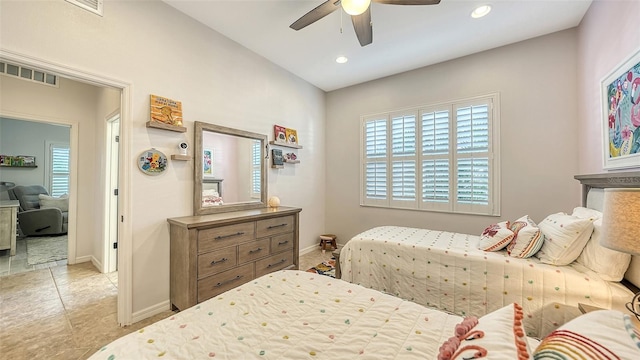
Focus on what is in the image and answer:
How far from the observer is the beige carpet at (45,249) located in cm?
366

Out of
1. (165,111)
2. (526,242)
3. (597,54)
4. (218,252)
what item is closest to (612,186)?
(526,242)

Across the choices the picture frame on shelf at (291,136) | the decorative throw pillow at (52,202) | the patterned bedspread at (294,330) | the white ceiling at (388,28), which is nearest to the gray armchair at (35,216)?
the decorative throw pillow at (52,202)

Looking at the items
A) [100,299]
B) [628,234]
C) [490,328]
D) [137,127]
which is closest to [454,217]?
[628,234]

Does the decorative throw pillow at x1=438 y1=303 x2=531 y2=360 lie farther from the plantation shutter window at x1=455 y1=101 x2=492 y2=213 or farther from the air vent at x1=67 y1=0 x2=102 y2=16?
the air vent at x1=67 y1=0 x2=102 y2=16

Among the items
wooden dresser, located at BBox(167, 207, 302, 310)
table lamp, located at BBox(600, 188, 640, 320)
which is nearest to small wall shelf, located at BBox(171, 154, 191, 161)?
wooden dresser, located at BBox(167, 207, 302, 310)

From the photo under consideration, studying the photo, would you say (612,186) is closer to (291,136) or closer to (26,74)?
(291,136)

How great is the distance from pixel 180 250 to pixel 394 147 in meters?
3.13

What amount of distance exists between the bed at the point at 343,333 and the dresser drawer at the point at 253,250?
1.24 meters

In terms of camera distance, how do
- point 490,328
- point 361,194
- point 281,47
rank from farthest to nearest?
point 361,194 → point 281,47 → point 490,328

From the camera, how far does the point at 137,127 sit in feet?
7.21

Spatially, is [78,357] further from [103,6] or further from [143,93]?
[103,6]

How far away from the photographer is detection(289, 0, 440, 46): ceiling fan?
67.4 inches

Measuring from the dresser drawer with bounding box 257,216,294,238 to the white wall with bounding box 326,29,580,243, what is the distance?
175 cm

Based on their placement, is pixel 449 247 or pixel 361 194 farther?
pixel 361 194
